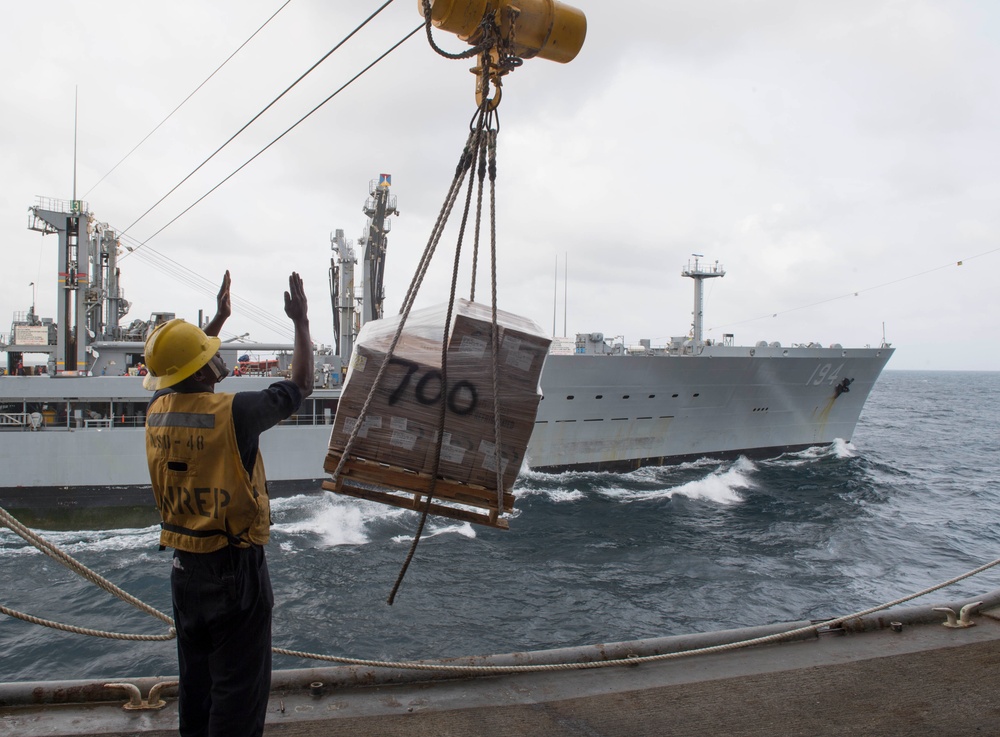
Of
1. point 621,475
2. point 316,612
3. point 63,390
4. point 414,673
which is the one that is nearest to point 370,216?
point 63,390

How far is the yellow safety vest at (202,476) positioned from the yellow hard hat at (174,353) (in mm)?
86

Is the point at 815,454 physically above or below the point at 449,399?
below

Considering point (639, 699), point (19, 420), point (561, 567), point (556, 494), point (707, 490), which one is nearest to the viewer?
point (639, 699)

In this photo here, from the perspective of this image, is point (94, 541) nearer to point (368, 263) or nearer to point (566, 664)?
point (368, 263)

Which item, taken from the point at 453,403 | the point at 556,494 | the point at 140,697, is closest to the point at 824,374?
the point at 556,494

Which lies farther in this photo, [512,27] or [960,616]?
[960,616]

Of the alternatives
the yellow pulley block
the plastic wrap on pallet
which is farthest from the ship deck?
the yellow pulley block

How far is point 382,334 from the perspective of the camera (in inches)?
137

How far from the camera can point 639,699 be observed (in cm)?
328

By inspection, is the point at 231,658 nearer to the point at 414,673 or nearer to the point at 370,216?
the point at 414,673

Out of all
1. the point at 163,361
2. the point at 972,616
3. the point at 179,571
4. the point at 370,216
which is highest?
the point at 370,216

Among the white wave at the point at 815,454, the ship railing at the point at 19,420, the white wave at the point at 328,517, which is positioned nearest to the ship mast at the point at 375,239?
the white wave at the point at 328,517

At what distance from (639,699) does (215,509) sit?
2324mm

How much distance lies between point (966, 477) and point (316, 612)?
1023 inches
